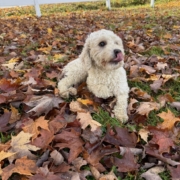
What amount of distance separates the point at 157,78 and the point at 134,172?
76.5 inches

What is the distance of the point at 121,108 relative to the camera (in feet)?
10.4

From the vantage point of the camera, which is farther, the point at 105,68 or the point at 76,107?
the point at 105,68

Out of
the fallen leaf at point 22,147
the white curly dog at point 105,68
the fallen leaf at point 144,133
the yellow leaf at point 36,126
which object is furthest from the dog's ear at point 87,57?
the fallen leaf at point 22,147

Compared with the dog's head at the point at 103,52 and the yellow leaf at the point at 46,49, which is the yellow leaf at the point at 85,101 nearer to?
the dog's head at the point at 103,52

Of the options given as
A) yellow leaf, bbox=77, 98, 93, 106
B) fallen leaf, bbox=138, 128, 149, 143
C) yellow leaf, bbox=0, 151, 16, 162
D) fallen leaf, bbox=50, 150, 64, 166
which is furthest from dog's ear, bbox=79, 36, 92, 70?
yellow leaf, bbox=0, 151, 16, 162

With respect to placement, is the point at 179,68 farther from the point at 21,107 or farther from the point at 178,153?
the point at 21,107

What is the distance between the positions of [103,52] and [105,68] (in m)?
0.20

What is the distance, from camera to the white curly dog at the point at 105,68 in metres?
3.31

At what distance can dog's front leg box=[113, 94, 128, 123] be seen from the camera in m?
3.06

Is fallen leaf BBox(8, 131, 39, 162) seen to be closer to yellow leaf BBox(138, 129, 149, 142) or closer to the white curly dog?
yellow leaf BBox(138, 129, 149, 142)

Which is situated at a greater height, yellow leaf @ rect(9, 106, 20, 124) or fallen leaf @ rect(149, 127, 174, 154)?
yellow leaf @ rect(9, 106, 20, 124)

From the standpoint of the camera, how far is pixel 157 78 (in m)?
3.97

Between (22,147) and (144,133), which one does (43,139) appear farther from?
(144,133)

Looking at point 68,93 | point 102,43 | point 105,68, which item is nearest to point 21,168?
point 68,93
